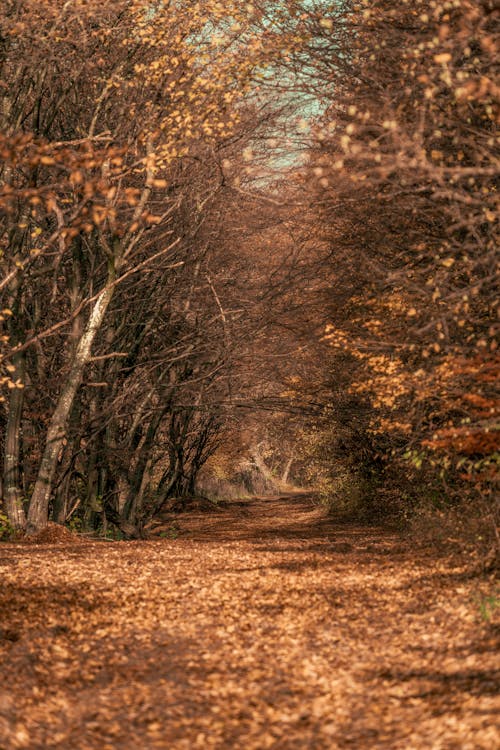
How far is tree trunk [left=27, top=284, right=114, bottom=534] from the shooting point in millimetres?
13953

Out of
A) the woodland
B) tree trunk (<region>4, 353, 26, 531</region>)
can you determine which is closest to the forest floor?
the woodland

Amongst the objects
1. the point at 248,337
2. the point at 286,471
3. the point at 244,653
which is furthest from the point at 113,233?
the point at 286,471

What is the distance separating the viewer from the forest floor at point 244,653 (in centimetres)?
557

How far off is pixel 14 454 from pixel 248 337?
477 centimetres

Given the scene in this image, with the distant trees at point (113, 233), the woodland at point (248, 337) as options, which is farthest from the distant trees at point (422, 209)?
the distant trees at point (113, 233)

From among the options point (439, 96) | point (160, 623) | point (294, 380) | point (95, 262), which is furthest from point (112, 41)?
point (160, 623)

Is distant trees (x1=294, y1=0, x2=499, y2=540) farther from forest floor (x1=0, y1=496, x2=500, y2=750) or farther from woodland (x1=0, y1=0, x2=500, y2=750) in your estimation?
forest floor (x1=0, y1=496, x2=500, y2=750)

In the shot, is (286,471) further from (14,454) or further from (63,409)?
(63,409)

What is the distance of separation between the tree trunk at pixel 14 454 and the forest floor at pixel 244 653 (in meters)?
2.94

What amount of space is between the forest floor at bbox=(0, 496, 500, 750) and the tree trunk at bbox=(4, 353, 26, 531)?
9.65 ft

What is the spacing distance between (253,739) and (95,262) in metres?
11.2

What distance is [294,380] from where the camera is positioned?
19750 millimetres

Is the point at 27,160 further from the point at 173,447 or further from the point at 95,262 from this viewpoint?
the point at 173,447

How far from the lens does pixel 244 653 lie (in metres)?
7.26
